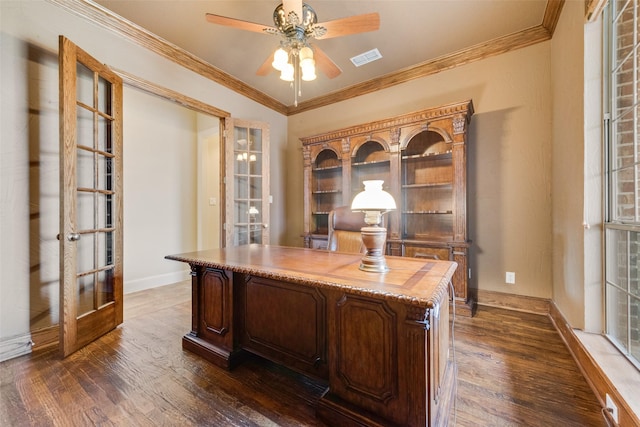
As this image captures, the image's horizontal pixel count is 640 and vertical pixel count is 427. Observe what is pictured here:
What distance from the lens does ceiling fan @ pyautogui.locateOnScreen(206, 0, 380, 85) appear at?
181 centimetres

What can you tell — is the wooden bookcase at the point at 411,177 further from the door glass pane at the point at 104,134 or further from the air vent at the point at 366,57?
the door glass pane at the point at 104,134

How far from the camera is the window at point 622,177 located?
1.39 meters

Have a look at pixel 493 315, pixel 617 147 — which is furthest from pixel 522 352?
pixel 617 147

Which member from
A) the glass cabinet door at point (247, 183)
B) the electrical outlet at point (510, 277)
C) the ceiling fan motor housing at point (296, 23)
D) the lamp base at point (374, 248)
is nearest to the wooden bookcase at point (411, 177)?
the electrical outlet at point (510, 277)

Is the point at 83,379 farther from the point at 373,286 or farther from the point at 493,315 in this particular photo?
the point at 493,315

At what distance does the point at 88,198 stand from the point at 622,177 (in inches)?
149

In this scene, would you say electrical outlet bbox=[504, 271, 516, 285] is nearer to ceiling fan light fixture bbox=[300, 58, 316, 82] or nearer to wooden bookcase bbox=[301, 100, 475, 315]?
wooden bookcase bbox=[301, 100, 475, 315]

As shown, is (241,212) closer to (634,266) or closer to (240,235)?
(240,235)

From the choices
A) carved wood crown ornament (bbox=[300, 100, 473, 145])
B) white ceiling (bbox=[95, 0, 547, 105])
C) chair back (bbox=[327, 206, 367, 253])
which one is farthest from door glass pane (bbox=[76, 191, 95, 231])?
carved wood crown ornament (bbox=[300, 100, 473, 145])

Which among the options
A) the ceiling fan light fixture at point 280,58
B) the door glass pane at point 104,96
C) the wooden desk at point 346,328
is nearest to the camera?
the wooden desk at point 346,328

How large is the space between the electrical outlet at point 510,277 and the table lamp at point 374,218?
2147 millimetres

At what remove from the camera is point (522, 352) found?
190 centimetres

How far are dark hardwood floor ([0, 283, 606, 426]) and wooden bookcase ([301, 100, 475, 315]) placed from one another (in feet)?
2.85

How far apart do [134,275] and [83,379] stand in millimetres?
2154
